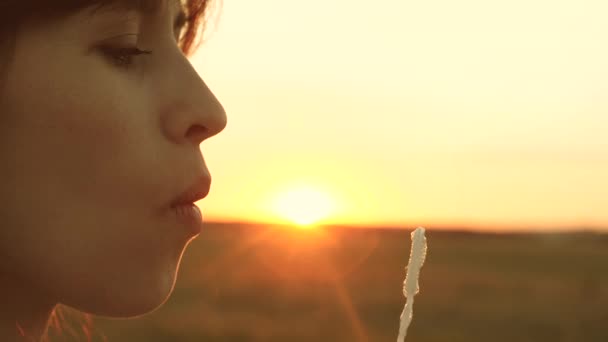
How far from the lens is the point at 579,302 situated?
13.1 metres

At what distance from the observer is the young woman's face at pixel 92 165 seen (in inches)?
61.2

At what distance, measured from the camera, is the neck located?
1654 millimetres

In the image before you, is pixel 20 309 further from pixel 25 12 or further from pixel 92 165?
pixel 25 12

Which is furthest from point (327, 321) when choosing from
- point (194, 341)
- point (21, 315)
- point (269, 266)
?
point (21, 315)

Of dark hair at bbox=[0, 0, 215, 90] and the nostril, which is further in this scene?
the nostril

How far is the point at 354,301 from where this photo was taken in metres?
13.4

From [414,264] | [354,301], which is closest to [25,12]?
[414,264]

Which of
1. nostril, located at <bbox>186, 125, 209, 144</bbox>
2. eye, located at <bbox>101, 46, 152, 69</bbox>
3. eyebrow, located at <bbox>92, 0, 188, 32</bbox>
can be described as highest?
eyebrow, located at <bbox>92, 0, 188, 32</bbox>

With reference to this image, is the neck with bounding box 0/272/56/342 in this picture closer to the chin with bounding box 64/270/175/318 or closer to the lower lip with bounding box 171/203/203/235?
the chin with bounding box 64/270/175/318

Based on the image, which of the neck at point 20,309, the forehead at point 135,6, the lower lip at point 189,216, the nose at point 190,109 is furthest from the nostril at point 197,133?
the neck at point 20,309

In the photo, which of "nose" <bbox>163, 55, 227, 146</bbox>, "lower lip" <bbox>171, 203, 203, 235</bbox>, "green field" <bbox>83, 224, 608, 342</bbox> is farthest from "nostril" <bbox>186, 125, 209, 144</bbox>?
"green field" <bbox>83, 224, 608, 342</bbox>

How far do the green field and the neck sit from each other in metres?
3.81

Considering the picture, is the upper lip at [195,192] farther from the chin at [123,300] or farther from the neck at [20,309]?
the neck at [20,309]

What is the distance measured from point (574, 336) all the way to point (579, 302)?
3.10 m
